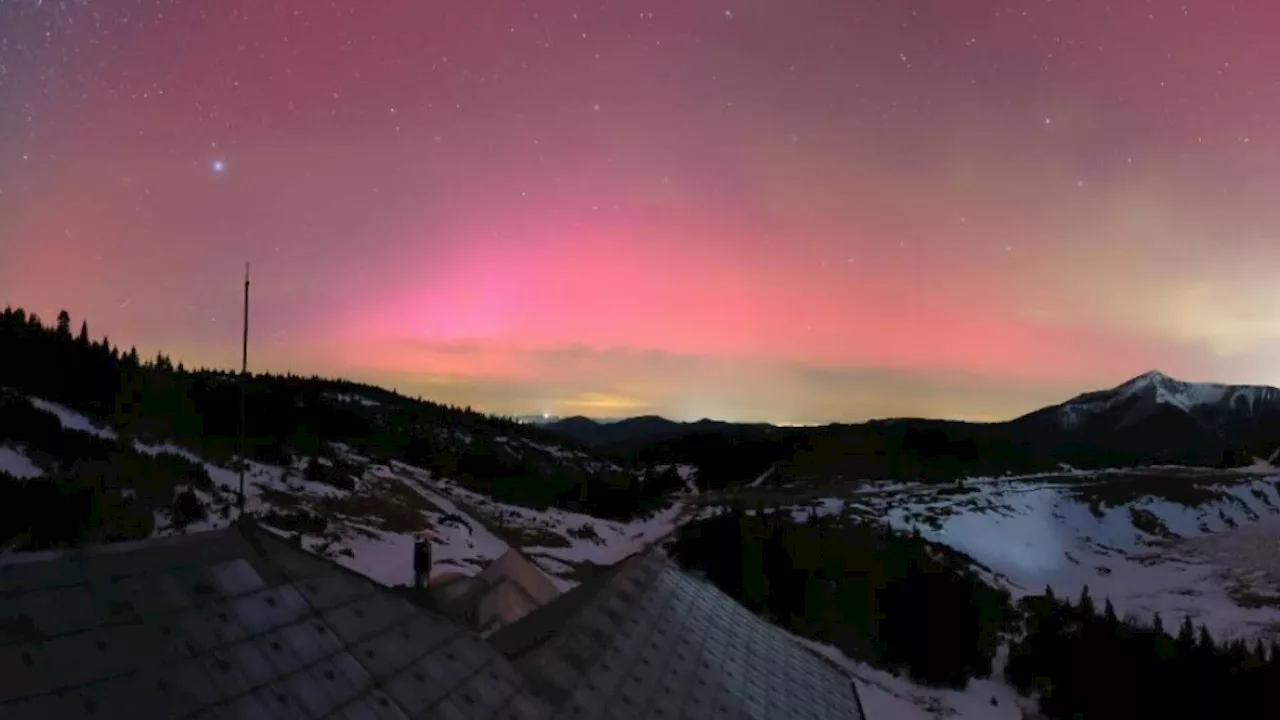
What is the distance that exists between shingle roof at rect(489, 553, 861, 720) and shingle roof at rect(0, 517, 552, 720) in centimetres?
141

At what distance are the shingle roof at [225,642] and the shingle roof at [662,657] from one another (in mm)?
1411

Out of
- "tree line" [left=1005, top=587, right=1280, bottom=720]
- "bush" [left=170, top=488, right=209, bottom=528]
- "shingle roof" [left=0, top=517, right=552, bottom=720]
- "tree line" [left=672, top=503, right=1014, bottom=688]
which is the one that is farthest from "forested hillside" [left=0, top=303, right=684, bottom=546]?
"tree line" [left=1005, top=587, right=1280, bottom=720]

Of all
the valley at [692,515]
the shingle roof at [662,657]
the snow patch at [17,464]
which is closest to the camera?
the shingle roof at [662,657]

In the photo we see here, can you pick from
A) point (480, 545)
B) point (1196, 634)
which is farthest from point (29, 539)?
point (1196, 634)

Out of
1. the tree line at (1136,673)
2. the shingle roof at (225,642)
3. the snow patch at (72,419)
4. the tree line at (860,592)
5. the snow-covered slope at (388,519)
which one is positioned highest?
the snow patch at (72,419)

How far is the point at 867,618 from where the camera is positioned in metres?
43.6

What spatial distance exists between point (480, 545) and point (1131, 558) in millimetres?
61283

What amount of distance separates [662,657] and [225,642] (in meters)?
7.26

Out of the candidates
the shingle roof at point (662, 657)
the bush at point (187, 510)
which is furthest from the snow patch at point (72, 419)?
the shingle roof at point (662, 657)

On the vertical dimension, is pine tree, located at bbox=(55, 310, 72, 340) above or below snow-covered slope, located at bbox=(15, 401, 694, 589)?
above

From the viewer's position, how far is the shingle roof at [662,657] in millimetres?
10156

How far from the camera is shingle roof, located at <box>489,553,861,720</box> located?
1016 cm

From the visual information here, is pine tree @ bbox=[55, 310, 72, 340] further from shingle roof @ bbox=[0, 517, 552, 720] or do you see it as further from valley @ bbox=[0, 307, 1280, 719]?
shingle roof @ bbox=[0, 517, 552, 720]

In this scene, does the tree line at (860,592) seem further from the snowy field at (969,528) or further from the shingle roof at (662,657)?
the shingle roof at (662,657)
